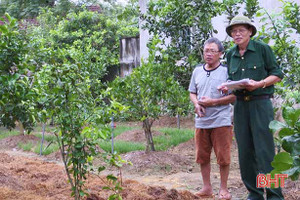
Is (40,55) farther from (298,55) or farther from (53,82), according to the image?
(298,55)

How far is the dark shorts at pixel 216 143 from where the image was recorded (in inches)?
180

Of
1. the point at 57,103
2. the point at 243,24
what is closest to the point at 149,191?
the point at 57,103

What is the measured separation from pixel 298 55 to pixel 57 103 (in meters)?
3.28

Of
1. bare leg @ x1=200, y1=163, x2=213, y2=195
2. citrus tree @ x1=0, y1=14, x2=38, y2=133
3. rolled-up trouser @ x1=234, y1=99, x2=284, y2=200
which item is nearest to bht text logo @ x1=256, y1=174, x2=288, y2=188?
rolled-up trouser @ x1=234, y1=99, x2=284, y2=200

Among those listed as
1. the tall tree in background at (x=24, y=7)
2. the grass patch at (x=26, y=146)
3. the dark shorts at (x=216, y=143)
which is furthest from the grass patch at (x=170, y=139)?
the tall tree in background at (x=24, y=7)

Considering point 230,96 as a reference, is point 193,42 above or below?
above

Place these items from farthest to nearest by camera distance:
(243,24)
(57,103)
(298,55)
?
(298,55), (243,24), (57,103)

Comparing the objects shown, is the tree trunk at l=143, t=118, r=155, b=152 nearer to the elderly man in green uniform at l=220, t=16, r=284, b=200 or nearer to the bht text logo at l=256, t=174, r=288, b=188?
the elderly man in green uniform at l=220, t=16, r=284, b=200

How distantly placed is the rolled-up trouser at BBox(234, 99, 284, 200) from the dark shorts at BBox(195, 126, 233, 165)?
398 mm

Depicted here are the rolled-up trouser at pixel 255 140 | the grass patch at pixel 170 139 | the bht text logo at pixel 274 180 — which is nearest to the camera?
the bht text logo at pixel 274 180

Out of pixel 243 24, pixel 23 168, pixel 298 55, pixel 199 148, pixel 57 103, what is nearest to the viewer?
pixel 57 103

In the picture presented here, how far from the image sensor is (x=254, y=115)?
3963 mm

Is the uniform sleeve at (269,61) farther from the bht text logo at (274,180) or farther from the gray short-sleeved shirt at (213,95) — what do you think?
the bht text logo at (274,180)

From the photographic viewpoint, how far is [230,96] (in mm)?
4410
